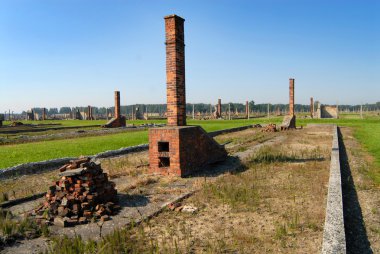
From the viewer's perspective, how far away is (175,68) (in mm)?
8688

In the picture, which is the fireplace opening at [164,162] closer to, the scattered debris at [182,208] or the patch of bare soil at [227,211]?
the patch of bare soil at [227,211]

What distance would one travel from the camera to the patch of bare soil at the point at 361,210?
4113mm

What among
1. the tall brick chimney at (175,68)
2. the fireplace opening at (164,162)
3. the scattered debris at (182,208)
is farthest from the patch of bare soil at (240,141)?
the scattered debris at (182,208)

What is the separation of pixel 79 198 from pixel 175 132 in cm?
346

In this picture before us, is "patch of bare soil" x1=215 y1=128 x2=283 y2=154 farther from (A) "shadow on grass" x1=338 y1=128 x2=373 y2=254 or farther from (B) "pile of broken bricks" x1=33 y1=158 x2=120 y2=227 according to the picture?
(B) "pile of broken bricks" x1=33 y1=158 x2=120 y2=227

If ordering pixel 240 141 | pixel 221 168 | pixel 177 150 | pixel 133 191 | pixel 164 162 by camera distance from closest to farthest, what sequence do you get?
pixel 133 191 → pixel 177 150 → pixel 164 162 → pixel 221 168 → pixel 240 141

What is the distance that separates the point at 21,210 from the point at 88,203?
148 cm

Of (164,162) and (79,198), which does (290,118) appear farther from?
(79,198)

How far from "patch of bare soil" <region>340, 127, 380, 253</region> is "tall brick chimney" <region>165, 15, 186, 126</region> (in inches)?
189

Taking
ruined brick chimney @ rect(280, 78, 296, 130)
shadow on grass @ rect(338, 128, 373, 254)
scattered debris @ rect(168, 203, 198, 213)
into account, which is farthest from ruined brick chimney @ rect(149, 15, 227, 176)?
ruined brick chimney @ rect(280, 78, 296, 130)

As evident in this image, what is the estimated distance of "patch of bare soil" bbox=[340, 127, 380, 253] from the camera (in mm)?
4113

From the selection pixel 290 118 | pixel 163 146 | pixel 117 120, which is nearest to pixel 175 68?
pixel 163 146

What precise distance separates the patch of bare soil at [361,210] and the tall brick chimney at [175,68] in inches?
189

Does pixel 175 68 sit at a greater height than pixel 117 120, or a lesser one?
greater
